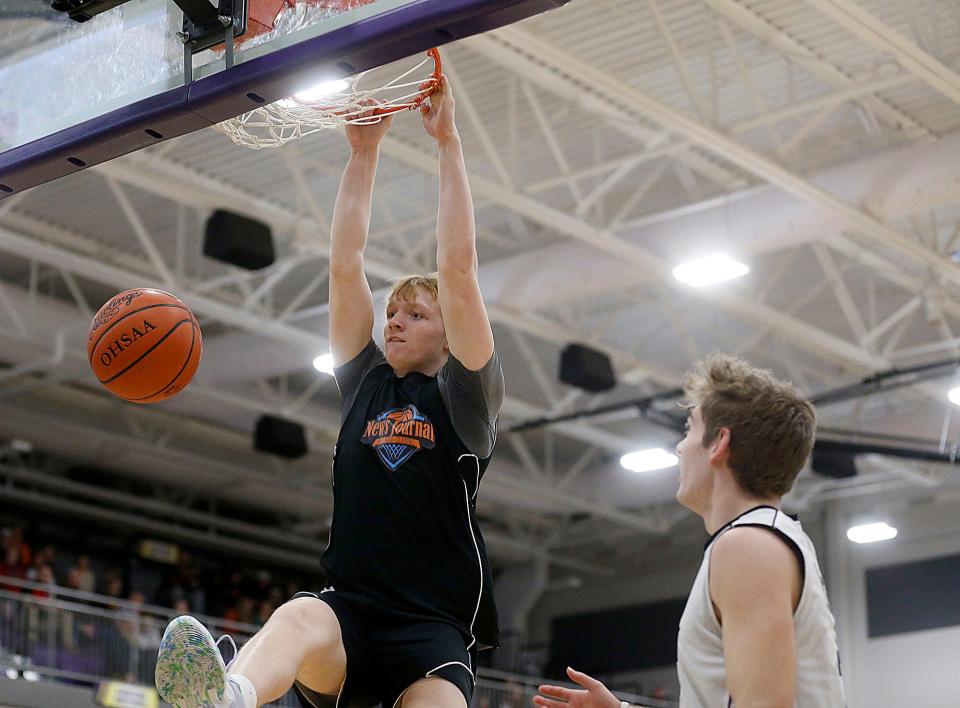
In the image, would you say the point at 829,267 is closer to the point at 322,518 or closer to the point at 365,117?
the point at 365,117

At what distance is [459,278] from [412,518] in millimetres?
726

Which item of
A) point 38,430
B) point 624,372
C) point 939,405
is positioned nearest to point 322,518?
point 38,430

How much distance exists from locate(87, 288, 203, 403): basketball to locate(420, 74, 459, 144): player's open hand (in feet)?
4.04

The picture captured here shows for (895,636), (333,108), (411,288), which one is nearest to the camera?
(411,288)

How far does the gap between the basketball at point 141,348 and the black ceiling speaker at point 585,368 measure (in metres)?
11.0

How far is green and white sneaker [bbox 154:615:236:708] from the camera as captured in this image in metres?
3.49

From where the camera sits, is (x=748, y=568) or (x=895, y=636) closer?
(x=748, y=568)

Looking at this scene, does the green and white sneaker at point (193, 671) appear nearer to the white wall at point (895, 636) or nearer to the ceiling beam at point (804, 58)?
the ceiling beam at point (804, 58)

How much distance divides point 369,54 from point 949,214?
11.9m

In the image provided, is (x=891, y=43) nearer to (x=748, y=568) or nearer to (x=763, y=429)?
(x=763, y=429)

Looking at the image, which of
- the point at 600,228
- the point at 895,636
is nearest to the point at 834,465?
the point at 895,636

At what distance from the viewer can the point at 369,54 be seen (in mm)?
4250

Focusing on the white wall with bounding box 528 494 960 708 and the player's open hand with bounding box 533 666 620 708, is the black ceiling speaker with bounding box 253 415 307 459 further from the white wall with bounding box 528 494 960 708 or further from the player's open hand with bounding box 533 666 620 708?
the player's open hand with bounding box 533 666 620 708

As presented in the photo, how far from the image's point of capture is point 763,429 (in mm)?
3471
